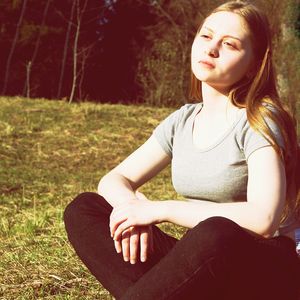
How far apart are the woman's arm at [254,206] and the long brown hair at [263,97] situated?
7cm

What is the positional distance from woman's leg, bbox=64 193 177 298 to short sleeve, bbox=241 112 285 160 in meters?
0.39

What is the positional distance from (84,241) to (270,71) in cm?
75

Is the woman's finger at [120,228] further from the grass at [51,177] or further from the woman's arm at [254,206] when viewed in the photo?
the grass at [51,177]

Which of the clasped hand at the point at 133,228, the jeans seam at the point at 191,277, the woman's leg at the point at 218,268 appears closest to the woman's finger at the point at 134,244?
the clasped hand at the point at 133,228

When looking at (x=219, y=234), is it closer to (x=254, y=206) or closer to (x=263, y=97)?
(x=254, y=206)

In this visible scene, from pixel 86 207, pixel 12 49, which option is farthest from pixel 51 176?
pixel 12 49

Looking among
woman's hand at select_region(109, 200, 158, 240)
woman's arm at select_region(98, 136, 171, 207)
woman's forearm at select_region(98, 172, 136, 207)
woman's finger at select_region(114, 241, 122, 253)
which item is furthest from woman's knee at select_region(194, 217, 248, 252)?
woman's arm at select_region(98, 136, 171, 207)

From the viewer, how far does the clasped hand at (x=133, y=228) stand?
68.9 inches

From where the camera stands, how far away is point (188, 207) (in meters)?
1.72

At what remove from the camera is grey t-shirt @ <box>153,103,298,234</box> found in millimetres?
1721

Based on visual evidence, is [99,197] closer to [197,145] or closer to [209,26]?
[197,145]

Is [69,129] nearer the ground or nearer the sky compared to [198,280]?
nearer the ground

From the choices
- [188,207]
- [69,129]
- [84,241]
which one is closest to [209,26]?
[188,207]

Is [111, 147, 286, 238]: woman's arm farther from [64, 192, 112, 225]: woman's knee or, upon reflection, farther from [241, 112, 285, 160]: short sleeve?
[64, 192, 112, 225]: woman's knee
